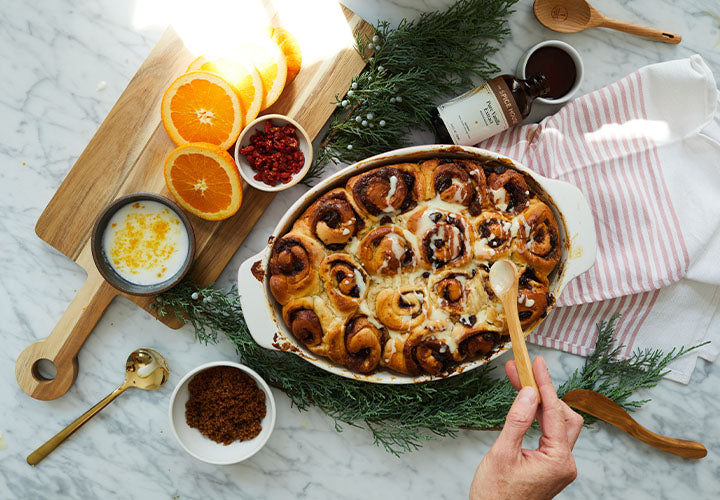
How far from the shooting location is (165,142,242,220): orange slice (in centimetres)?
223

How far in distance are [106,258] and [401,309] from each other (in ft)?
4.27

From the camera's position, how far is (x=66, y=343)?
250cm

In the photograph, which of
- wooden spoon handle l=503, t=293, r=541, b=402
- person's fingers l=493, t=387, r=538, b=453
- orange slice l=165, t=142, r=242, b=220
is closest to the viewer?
person's fingers l=493, t=387, r=538, b=453

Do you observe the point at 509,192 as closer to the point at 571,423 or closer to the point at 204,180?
the point at 571,423

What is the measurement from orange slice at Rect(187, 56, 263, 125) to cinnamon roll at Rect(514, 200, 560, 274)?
3.94ft

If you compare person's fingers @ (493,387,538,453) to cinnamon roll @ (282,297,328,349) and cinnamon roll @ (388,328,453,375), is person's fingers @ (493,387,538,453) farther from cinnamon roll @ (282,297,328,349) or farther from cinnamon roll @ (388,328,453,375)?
cinnamon roll @ (282,297,328,349)

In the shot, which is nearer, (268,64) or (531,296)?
(531,296)

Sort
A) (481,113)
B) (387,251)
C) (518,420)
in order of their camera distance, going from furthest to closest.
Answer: (481,113) → (387,251) → (518,420)

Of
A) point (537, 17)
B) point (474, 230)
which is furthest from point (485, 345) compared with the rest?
point (537, 17)

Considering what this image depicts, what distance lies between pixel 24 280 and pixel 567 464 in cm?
247

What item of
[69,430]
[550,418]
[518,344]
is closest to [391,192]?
[518,344]

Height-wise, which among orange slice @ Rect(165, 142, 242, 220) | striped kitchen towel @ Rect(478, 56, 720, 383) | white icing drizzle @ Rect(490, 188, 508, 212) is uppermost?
striped kitchen towel @ Rect(478, 56, 720, 383)

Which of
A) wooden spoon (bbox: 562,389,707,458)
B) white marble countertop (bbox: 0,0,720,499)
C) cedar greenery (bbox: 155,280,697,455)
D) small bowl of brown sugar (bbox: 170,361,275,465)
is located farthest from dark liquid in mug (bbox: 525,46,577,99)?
small bowl of brown sugar (bbox: 170,361,275,465)

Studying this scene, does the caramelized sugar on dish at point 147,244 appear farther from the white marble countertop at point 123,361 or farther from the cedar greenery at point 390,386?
the white marble countertop at point 123,361
